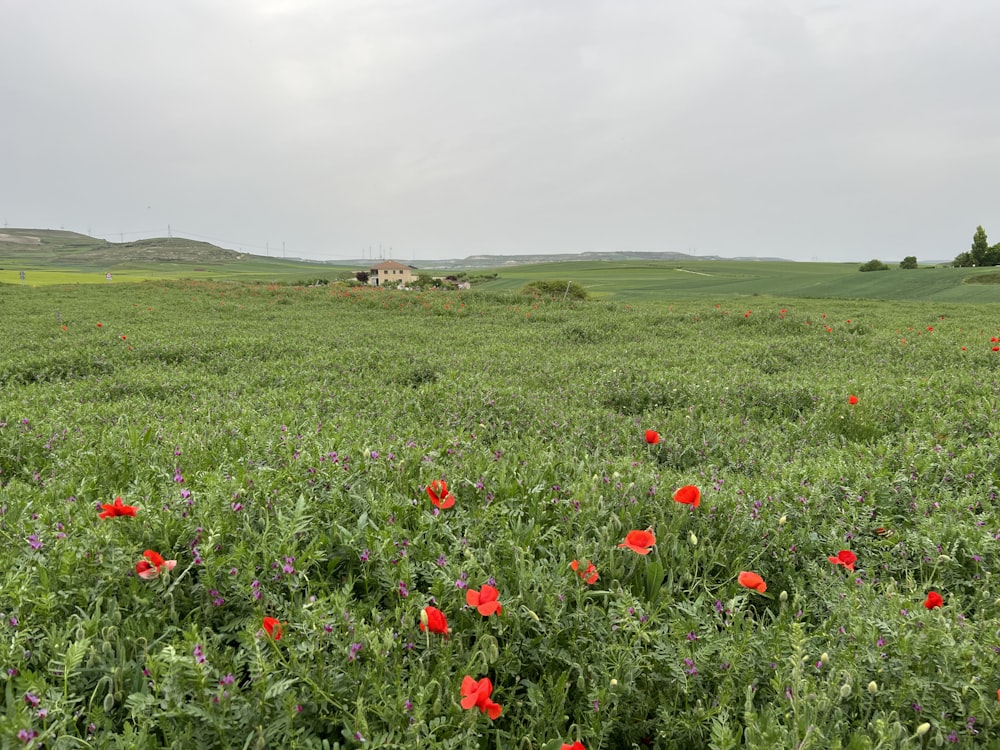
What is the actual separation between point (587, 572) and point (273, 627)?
4.55 ft

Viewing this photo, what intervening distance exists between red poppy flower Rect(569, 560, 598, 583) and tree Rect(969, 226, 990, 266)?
85532 mm

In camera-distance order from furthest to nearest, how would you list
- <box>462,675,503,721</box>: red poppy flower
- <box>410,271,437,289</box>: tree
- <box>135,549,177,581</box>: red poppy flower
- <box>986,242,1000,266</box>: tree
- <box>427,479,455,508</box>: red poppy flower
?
<box>986,242,1000,266</box>: tree, <box>410,271,437,289</box>: tree, <box>427,479,455,508</box>: red poppy flower, <box>135,549,177,581</box>: red poppy flower, <box>462,675,503,721</box>: red poppy flower

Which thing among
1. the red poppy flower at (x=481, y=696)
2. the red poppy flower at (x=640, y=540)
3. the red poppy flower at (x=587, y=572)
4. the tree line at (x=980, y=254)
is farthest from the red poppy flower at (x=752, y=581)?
the tree line at (x=980, y=254)

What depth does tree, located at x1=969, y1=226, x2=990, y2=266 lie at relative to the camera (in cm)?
6247

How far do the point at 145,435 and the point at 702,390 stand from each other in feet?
21.3

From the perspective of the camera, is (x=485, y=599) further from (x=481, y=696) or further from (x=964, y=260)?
(x=964, y=260)

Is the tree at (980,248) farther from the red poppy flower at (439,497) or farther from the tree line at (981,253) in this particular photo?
the red poppy flower at (439,497)

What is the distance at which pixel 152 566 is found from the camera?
6.83 ft

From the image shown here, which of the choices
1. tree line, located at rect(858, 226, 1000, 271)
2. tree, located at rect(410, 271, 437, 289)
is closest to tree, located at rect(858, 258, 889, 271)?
tree line, located at rect(858, 226, 1000, 271)

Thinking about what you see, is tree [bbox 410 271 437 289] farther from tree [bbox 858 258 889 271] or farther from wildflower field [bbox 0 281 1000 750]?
tree [bbox 858 258 889 271]

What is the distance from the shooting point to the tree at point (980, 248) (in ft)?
205

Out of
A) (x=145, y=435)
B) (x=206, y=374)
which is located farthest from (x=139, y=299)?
(x=145, y=435)

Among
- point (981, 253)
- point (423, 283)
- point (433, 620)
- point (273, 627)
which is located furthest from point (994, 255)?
point (273, 627)

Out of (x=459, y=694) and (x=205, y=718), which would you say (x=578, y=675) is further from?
(x=205, y=718)
